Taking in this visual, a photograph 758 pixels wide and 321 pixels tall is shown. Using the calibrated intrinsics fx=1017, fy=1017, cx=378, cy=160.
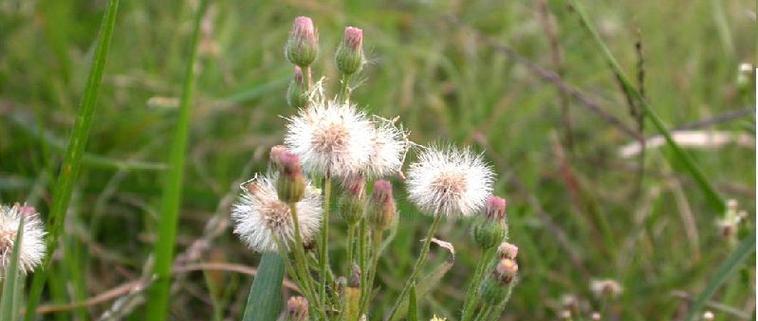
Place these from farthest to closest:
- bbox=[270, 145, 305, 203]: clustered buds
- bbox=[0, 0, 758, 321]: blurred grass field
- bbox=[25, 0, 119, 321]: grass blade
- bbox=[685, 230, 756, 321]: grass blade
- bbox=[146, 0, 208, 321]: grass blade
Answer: bbox=[0, 0, 758, 321]: blurred grass field → bbox=[146, 0, 208, 321]: grass blade → bbox=[685, 230, 756, 321]: grass blade → bbox=[25, 0, 119, 321]: grass blade → bbox=[270, 145, 305, 203]: clustered buds

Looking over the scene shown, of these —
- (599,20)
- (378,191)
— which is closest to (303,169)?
(378,191)

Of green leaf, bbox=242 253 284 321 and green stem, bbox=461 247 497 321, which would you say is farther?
green leaf, bbox=242 253 284 321

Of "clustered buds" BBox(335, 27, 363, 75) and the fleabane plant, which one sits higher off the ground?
"clustered buds" BBox(335, 27, 363, 75)

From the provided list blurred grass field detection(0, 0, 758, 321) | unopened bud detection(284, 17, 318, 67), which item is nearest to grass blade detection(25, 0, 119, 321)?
unopened bud detection(284, 17, 318, 67)

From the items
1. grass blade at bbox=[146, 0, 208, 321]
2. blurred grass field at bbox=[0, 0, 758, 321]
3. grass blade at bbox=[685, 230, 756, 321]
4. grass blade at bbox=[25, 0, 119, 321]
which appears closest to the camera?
grass blade at bbox=[25, 0, 119, 321]

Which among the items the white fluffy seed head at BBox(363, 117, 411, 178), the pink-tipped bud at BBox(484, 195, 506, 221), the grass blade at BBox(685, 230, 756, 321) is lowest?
the pink-tipped bud at BBox(484, 195, 506, 221)

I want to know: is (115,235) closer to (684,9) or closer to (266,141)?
(266,141)

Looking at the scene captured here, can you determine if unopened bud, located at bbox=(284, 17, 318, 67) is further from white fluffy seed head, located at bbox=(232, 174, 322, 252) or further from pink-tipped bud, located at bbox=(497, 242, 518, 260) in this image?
pink-tipped bud, located at bbox=(497, 242, 518, 260)

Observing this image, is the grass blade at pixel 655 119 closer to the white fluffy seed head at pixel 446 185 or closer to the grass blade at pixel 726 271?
the grass blade at pixel 726 271

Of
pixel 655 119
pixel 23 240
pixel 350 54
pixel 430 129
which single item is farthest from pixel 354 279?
pixel 430 129
